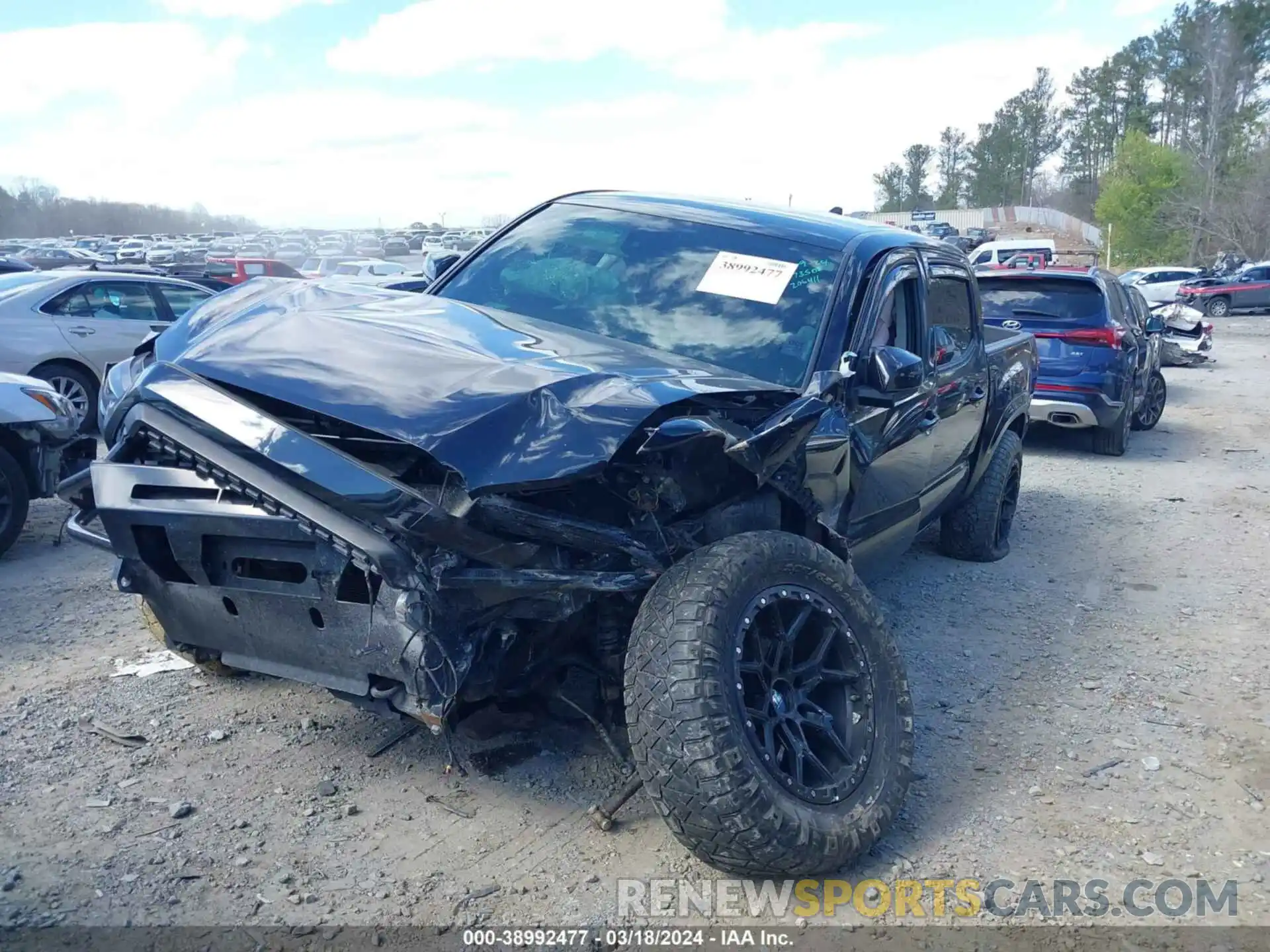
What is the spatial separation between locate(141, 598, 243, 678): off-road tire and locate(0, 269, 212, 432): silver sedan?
5728mm

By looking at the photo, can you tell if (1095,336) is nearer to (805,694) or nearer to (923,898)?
(805,694)

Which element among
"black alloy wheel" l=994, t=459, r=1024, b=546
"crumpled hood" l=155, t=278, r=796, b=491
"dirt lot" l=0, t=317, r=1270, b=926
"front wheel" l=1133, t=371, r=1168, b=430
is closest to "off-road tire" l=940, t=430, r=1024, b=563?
"black alloy wheel" l=994, t=459, r=1024, b=546

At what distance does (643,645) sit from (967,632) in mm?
2946

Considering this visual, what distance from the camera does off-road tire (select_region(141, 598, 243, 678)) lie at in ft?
12.3

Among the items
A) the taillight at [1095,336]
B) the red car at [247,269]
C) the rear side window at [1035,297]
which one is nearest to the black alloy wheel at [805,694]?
the taillight at [1095,336]

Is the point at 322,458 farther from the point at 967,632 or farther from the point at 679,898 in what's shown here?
the point at 967,632

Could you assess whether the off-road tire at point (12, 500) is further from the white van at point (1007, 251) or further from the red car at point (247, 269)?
the white van at point (1007, 251)

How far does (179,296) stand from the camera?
11.6 m

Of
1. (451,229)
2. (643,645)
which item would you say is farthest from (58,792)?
(451,229)

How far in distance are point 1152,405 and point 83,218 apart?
58.6 m

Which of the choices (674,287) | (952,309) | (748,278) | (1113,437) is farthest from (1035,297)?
(674,287)

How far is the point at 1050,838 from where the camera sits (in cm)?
342

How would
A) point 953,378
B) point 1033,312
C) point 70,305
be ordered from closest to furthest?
1. point 953,378
2. point 70,305
3. point 1033,312

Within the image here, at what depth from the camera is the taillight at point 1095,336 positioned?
1048cm
